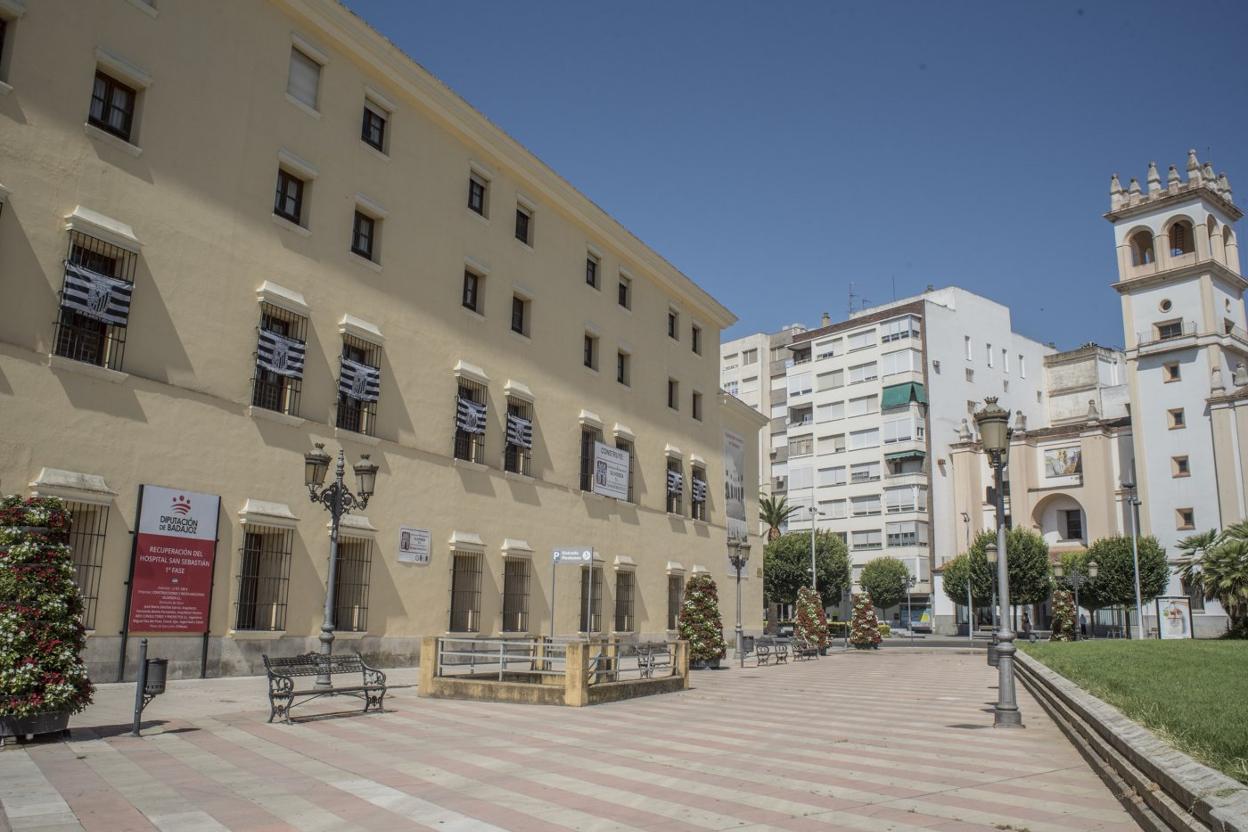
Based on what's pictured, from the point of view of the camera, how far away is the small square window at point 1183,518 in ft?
186

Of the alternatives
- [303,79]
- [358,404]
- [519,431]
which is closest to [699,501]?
[519,431]

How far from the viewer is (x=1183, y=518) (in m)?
57.2

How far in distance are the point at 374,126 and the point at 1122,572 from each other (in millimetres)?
50960

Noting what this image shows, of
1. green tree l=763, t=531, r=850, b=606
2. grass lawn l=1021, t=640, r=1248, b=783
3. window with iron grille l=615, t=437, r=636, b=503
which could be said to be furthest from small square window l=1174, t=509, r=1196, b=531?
window with iron grille l=615, t=437, r=636, b=503

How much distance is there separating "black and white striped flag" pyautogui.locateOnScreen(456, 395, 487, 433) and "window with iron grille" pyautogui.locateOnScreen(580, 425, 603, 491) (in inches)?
212

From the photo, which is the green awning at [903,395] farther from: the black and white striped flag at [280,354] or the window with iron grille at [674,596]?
the black and white striped flag at [280,354]

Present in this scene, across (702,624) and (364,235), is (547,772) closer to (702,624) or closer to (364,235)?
(364,235)

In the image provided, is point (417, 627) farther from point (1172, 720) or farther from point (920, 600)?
point (920, 600)

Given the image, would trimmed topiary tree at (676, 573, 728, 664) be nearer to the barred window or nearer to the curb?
the barred window

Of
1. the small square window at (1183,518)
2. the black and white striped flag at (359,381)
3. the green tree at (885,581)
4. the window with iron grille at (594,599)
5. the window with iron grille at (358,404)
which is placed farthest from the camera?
the green tree at (885,581)

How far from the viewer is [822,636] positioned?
37.4 meters

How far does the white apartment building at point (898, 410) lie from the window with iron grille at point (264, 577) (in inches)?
2375

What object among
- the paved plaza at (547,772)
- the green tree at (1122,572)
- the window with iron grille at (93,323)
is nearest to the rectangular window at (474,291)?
the window with iron grille at (93,323)

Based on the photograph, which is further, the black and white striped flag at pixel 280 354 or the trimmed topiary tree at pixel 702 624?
the trimmed topiary tree at pixel 702 624
